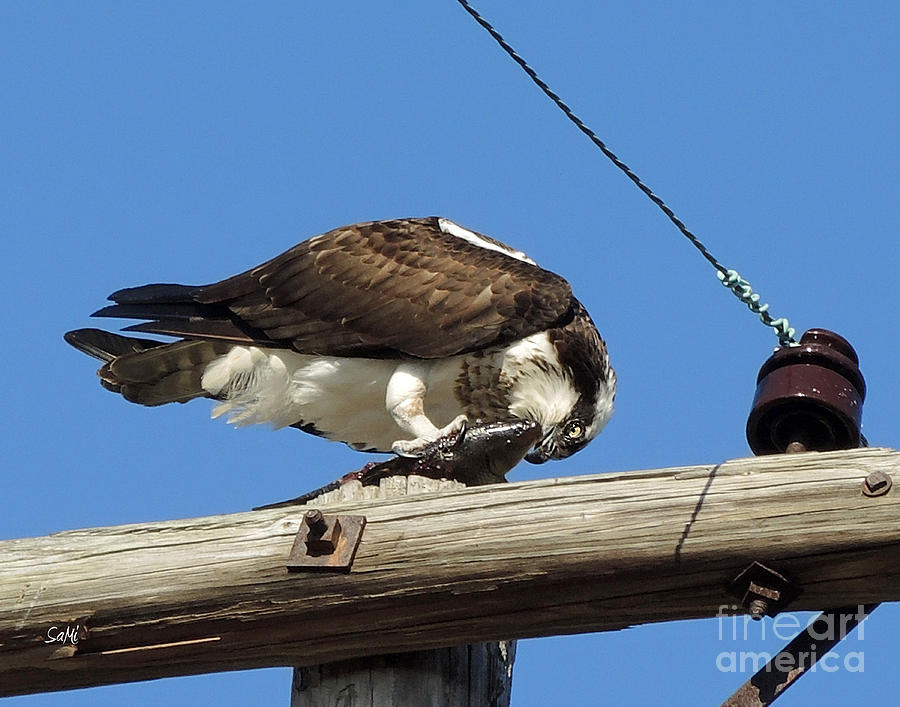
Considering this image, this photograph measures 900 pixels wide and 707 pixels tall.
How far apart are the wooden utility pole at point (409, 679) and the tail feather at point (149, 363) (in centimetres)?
247

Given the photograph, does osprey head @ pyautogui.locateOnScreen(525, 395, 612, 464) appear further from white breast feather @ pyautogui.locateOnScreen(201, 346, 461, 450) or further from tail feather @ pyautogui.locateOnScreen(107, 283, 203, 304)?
tail feather @ pyautogui.locateOnScreen(107, 283, 203, 304)

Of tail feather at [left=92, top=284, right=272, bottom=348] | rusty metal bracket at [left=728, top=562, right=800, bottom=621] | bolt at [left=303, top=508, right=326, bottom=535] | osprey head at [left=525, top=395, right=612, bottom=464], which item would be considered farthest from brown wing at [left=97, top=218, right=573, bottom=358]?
rusty metal bracket at [left=728, top=562, right=800, bottom=621]

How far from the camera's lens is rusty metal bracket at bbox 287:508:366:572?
11.1 ft

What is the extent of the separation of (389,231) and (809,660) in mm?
3342

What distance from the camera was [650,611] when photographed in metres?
3.29

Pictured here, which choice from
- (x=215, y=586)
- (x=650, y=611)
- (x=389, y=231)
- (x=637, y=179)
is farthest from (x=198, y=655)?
(x=389, y=231)

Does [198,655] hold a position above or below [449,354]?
below

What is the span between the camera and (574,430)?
5.78 metres

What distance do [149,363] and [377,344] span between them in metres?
0.98

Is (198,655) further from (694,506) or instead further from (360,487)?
(694,506)

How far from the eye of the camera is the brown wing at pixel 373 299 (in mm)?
5559

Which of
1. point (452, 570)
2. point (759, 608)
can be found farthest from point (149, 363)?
point (759, 608)

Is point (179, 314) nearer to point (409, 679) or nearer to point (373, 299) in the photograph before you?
point (373, 299)
